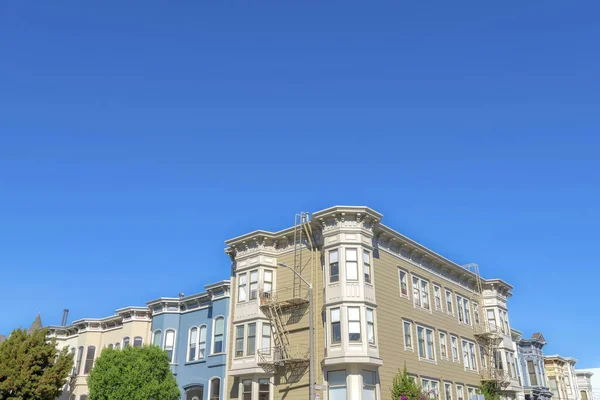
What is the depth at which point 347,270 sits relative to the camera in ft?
103

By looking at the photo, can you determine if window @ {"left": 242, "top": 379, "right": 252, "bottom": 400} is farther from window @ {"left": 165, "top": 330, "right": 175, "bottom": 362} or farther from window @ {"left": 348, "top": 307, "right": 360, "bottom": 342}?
window @ {"left": 165, "top": 330, "right": 175, "bottom": 362}

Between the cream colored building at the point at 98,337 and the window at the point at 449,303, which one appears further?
the cream colored building at the point at 98,337

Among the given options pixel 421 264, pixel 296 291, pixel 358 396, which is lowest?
pixel 358 396

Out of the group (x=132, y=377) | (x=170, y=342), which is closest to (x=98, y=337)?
(x=170, y=342)

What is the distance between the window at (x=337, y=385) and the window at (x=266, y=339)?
4.90m

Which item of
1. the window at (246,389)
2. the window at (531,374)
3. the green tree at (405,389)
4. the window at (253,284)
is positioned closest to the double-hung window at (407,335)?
the green tree at (405,389)

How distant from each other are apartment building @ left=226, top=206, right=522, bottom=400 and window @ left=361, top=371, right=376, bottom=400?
0.05 metres

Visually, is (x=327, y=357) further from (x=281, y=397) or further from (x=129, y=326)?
(x=129, y=326)

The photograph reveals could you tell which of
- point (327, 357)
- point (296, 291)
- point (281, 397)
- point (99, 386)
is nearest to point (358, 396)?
point (327, 357)

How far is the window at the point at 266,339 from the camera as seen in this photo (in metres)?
33.2

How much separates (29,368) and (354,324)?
22.5 metres

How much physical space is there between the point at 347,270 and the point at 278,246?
6538mm

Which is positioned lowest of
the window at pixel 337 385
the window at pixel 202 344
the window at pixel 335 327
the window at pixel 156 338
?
the window at pixel 337 385

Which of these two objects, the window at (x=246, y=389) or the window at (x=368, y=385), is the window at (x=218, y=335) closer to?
the window at (x=246, y=389)
